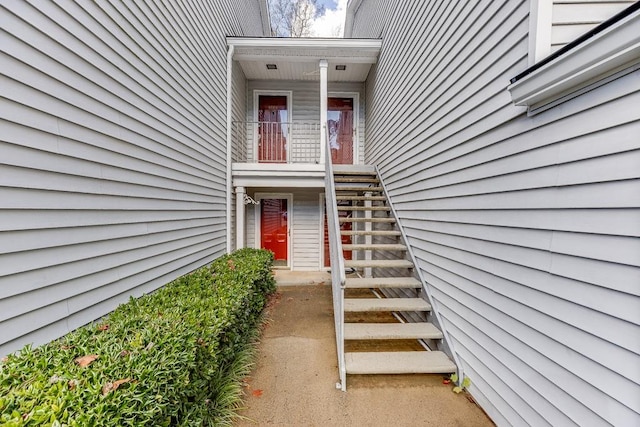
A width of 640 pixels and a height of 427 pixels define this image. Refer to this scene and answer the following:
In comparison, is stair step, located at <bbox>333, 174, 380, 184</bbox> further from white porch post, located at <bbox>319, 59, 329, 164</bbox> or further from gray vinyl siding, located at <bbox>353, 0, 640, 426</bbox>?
gray vinyl siding, located at <bbox>353, 0, 640, 426</bbox>

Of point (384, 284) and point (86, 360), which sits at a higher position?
point (86, 360)

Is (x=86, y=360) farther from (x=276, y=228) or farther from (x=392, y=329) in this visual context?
(x=276, y=228)

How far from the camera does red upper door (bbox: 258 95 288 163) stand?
6.58 meters

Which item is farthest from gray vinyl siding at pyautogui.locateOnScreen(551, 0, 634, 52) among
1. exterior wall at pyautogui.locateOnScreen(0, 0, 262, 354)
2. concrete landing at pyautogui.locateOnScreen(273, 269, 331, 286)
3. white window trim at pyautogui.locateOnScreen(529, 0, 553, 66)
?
concrete landing at pyautogui.locateOnScreen(273, 269, 331, 286)

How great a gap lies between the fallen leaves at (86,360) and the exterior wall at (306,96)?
611 centimetres

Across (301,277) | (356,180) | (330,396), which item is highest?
(356,180)

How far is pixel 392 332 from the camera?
305 centimetres

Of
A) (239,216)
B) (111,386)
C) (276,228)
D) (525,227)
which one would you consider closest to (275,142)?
(239,216)

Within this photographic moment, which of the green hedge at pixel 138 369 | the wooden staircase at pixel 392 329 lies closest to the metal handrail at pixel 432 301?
the wooden staircase at pixel 392 329

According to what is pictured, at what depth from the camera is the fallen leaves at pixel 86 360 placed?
142cm

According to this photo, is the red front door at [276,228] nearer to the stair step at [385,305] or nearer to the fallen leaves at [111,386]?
the stair step at [385,305]

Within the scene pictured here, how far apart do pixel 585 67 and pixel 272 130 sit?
6039mm

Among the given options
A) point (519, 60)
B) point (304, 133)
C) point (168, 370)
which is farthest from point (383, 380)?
point (304, 133)

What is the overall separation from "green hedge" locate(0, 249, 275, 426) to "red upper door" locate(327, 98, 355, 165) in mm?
5139
